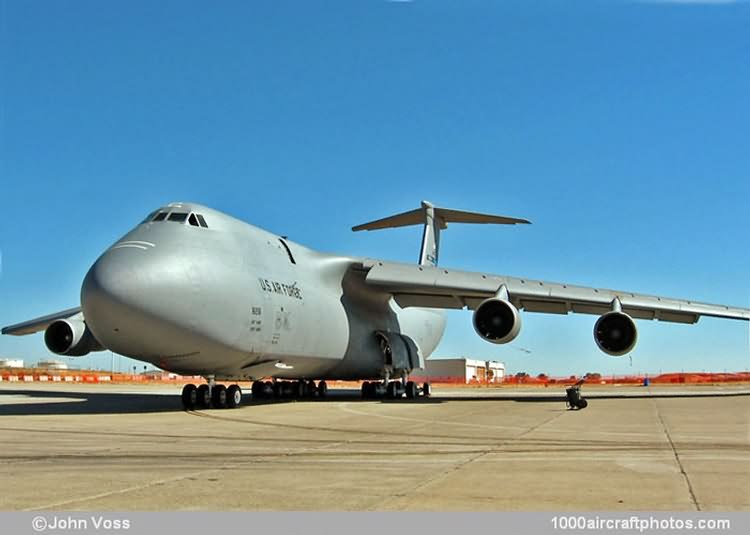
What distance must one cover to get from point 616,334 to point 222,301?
10438 millimetres

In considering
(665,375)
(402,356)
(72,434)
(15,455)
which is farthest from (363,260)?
(665,375)

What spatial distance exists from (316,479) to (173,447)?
320cm

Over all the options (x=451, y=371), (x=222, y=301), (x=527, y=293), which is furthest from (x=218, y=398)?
(x=451, y=371)

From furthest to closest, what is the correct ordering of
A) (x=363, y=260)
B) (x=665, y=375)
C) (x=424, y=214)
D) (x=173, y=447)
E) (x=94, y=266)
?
(x=665, y=375)
(x=424, y=214)
(x=363, y=260)
(x=94, y=266)
(x=173, y=447)

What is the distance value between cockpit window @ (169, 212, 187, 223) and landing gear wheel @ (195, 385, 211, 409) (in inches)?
144

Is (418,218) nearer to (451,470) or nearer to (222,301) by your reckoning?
(222,301)

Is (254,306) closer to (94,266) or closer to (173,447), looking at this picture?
(94,266)

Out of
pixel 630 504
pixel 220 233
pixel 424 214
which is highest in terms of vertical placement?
pixel 424 214

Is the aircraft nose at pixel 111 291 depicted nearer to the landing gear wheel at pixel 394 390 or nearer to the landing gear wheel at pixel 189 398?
the landing gear wheel at pixel 189 398

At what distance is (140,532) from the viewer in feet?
13.2

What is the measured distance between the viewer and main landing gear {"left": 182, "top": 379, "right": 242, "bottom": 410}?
16.2 meters

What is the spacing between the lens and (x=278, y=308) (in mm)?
17266

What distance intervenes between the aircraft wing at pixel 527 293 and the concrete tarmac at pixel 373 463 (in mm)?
7531

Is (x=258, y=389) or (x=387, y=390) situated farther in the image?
(x=387, y=390)
